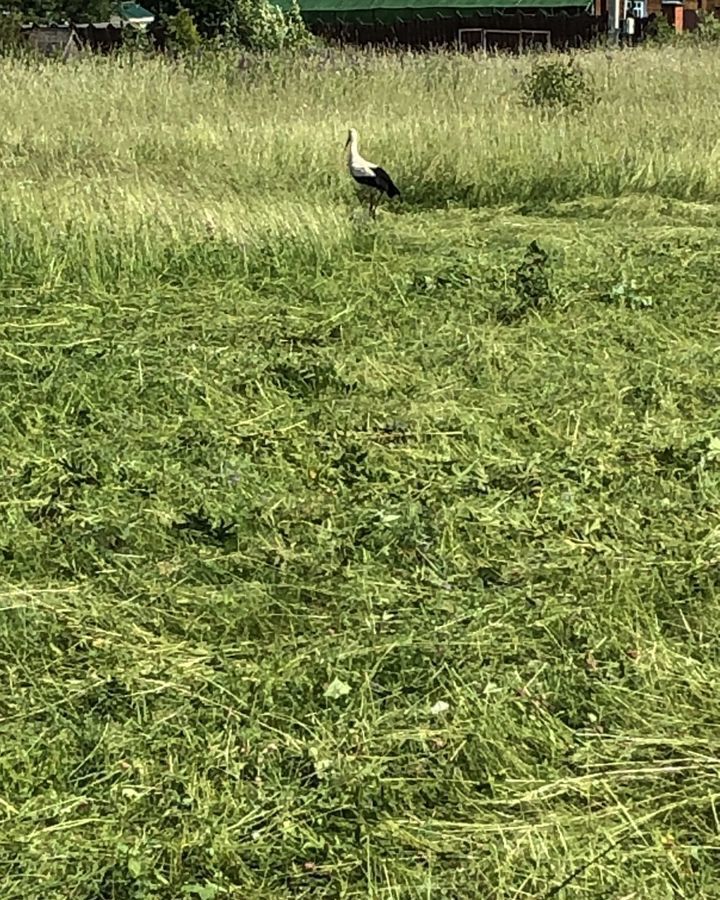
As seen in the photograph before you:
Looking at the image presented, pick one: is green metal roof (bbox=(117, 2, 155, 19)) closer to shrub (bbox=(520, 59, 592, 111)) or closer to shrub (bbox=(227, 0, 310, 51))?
shrub (bbox=(227, 0, 310, 51))

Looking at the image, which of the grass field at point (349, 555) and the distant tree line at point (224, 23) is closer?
the grass field at point (349, 555)

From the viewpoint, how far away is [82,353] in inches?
196

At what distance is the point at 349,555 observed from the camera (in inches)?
129

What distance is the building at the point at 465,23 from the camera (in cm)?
2528

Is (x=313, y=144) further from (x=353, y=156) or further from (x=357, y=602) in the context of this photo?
(x=357, y=602)

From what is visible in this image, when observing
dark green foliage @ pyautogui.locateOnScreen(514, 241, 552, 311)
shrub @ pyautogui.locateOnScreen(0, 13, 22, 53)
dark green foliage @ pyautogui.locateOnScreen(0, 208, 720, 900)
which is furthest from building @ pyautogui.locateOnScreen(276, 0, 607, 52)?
dark green foliage @ pyautogui.locateOnScreen(0, 208, 720, 900)

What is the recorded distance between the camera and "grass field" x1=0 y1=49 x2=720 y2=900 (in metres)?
2.23

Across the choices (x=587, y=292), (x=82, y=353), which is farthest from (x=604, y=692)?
(x=587, y=292)

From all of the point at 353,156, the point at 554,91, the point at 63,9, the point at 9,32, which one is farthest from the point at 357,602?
the point at 63,9

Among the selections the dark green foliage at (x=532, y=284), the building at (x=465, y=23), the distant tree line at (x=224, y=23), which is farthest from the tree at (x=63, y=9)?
the dark green foliage at (x=532, y=284)

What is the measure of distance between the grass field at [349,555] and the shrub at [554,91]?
12.3 ft

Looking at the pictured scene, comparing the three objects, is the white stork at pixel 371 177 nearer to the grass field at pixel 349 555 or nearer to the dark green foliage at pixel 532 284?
the grass field at pixel 349 555

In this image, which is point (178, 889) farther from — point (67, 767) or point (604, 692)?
point (604, 692)

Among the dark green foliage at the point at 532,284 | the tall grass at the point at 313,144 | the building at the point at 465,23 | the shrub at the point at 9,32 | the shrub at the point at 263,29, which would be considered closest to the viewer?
the dark green foliage at the point at 532,284
